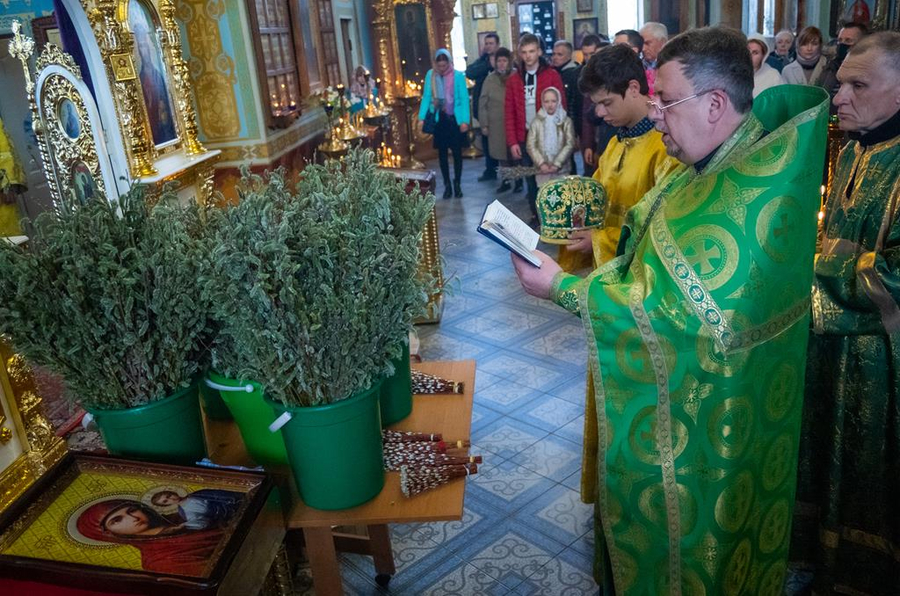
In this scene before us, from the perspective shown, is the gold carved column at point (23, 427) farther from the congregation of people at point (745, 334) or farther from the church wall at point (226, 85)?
the church wall at point (226, 85)

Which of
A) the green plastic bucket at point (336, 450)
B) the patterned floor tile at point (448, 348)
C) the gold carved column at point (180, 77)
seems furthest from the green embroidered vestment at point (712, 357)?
the gold carved column at point (180, 77)

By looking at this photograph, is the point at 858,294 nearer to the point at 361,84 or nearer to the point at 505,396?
the point at 505,396

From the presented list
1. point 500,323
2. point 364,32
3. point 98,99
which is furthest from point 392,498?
point 364,32

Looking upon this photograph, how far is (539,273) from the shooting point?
1812 millimetres

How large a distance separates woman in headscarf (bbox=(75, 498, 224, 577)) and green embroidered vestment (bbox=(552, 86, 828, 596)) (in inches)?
35.2

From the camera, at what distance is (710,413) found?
1665 mm

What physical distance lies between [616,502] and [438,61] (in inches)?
278

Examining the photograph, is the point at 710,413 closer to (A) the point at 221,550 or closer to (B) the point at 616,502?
(B) the point at 616,502

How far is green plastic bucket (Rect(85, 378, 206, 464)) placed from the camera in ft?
4.82

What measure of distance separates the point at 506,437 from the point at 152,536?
2.23 m

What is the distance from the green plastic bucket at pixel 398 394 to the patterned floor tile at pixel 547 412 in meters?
1.79

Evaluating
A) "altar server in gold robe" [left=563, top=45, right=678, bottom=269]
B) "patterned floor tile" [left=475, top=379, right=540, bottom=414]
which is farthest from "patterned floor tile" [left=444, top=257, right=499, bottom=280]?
"altar server in gold robe" [left=563, top=45, right=678, bottom=269]

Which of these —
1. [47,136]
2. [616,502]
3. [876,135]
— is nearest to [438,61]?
[47,136]

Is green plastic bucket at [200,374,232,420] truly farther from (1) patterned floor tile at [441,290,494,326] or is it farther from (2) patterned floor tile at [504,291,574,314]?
(2) patterned floor tile at [504,291,574,314]
